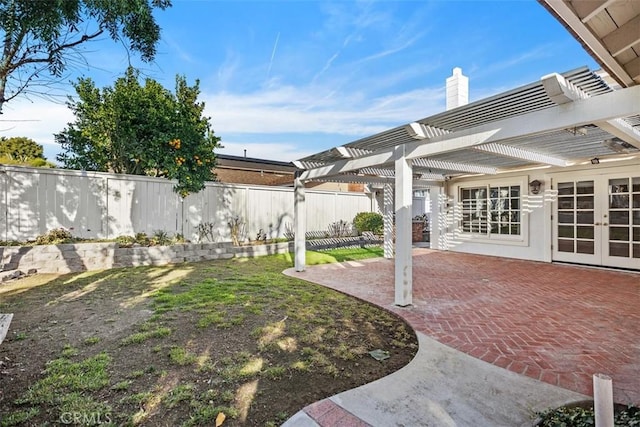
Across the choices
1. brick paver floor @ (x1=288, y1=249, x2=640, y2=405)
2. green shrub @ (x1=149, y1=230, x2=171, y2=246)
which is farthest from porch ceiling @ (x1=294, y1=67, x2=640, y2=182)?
green shrub @ (x1=149, y1=230, x2=171, y2=246)

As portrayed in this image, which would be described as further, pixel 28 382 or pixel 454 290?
pixel 454 290

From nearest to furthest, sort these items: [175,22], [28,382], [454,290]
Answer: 1. [28,382]
2. [454,290]
3. [175,22]

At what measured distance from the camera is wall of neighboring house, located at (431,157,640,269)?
7.46 metres

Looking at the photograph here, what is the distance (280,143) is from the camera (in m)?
18.3

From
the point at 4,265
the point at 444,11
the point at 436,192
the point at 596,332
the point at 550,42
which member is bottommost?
the point at 596,332

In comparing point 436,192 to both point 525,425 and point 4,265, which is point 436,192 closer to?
point 525,425

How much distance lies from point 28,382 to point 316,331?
2.76 m

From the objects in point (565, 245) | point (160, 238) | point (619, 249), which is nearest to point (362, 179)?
point (565, 245)

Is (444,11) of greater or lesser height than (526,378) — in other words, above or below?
above

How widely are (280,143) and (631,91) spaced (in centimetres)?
1660

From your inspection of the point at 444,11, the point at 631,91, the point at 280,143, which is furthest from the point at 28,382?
the point at 280,143

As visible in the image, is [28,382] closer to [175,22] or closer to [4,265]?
[4,265]

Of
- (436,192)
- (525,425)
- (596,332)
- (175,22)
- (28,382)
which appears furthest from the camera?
(436,192)

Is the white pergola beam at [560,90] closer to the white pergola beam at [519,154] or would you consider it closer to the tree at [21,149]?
the white pergola beam at [519,154]
